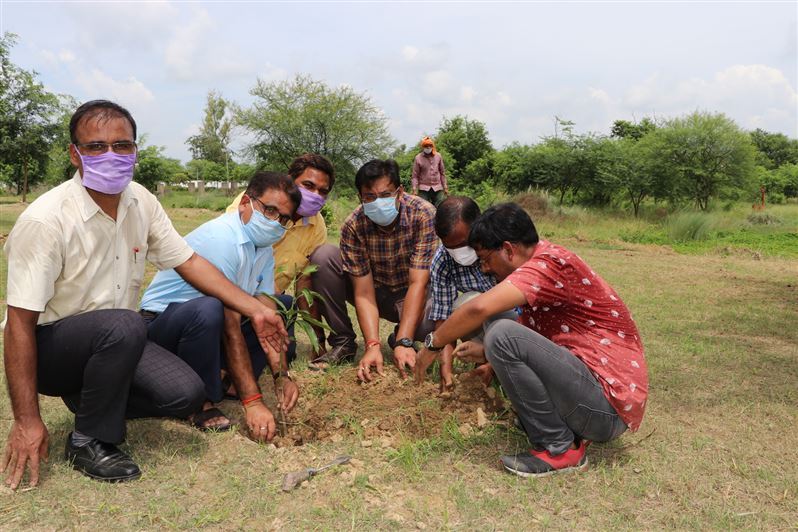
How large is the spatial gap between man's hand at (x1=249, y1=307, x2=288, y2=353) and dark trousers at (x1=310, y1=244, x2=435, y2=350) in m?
1.04

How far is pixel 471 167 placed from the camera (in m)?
A: 25.9

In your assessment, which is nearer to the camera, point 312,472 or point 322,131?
point 312,472

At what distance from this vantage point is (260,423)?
283 centimetres

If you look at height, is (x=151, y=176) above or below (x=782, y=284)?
above

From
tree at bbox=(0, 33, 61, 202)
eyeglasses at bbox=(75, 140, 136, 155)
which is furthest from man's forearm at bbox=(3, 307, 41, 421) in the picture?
tree at bbox=(0, 33, 61, 202)

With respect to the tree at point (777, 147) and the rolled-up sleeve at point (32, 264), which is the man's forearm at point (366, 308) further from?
the tree at point (777, 147)

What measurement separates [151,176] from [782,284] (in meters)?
33.1

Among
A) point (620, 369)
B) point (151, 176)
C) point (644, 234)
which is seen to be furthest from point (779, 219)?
point (151, 176)

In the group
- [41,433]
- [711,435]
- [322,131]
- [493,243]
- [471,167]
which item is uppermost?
[322,131]

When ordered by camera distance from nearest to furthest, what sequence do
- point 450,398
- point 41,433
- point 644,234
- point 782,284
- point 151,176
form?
point 41,433 → point 450,398 → point 782,284 → point 644,234 → point 151,176

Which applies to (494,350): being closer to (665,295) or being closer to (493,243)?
(493,243)

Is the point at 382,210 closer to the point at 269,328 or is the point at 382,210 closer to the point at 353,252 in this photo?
the point at 353,252

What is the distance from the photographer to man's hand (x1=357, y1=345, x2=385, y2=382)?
3465 millimetres

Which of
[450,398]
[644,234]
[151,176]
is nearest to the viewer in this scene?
[450,398]
